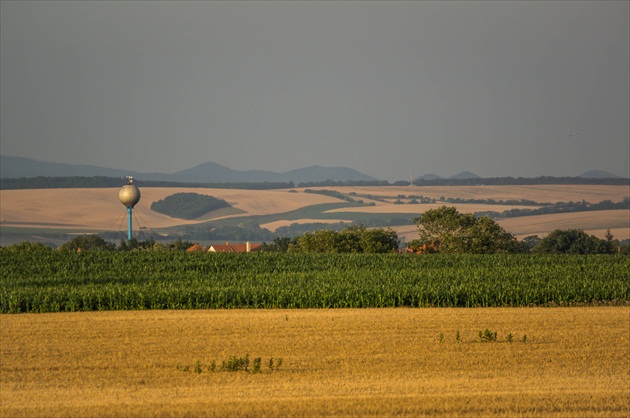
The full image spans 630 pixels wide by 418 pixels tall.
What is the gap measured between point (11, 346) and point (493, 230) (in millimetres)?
55747

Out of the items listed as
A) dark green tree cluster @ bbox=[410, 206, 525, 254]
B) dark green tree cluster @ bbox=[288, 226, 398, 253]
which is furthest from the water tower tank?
dark green tree cluster @ bbox=[410, 206, 525, 254]

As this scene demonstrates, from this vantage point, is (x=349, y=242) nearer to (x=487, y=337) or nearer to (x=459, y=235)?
(x=459, y=235)

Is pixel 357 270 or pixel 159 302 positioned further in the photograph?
pixel 357 270

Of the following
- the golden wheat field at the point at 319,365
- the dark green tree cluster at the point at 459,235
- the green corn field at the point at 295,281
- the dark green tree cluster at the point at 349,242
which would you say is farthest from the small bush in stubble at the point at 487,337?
the dark green tree cluster at the point at 349,242

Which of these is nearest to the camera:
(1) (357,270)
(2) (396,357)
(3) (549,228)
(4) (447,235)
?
(2) (396,357)

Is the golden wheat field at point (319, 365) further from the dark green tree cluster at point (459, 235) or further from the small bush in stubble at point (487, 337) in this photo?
the dark green tree cluster at point (459, 235)

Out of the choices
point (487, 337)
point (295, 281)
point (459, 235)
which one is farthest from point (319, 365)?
point (459, 235)

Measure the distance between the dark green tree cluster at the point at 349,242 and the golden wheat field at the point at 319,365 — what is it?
4413 cm

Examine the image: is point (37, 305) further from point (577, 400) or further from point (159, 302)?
point (577, 400)

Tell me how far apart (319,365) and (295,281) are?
19.3 m

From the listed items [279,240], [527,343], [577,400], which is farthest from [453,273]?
[279,240]

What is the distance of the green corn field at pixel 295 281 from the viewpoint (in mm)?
35969

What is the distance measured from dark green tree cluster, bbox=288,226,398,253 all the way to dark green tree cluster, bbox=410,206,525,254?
9.53 feet

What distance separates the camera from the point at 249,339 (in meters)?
26.1
